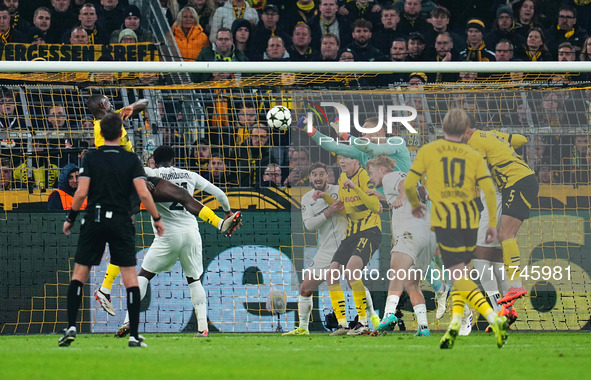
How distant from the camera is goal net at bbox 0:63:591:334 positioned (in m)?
12.1

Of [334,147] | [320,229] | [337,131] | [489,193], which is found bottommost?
[320,229]

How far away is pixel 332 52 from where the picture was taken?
48.5 feet

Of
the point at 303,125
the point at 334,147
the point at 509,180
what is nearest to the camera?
the point at 509,180

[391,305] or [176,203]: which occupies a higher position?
[176,203]

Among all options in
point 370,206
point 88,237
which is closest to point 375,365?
point 88,237

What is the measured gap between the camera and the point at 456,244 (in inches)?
341

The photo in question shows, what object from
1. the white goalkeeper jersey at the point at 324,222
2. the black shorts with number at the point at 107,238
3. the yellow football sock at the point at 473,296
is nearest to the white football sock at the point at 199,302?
the white goalkeeper jersey at the point at 324,222

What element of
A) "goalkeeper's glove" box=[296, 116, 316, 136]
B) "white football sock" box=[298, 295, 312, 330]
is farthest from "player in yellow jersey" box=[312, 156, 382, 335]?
"goalkeeper's glove" box=[296, 116, 316, 136]

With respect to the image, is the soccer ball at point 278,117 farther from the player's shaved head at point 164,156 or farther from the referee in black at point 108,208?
the referee in black at point 108,208

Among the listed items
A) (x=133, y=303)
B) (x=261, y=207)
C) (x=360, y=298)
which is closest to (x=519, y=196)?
(x=360, y=298)

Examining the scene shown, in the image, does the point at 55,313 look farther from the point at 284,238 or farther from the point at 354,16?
the point at 354,16

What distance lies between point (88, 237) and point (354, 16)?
9.17 meters

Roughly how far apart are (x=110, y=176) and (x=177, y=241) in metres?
2.57

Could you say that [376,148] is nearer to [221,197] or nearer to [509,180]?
[509,180]
